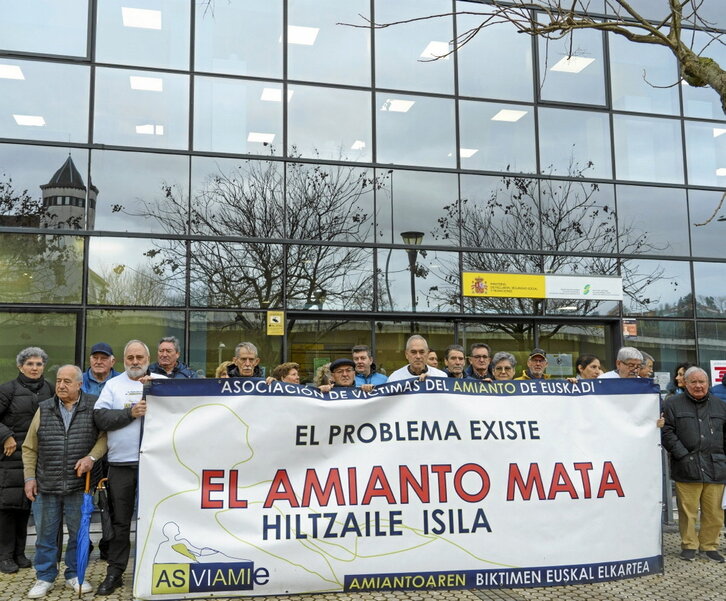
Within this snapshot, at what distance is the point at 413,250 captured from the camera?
12.0 m

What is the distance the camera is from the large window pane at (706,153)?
13.8m

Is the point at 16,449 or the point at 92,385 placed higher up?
the point at 92,385

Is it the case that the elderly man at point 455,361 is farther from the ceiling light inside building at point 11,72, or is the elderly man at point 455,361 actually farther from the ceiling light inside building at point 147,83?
the ceiling light inside building at point 11,72

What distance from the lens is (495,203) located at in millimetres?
12594

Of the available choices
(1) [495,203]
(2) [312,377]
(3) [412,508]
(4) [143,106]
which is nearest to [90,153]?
(4) [143,106]

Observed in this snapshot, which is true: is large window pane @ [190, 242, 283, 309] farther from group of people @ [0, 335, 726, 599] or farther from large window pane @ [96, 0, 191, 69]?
group of people @ [0, 335, 726, 599]

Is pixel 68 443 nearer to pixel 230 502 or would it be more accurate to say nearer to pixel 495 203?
pixel 230 502

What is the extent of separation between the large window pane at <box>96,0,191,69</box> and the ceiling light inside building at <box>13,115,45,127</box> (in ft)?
4.52

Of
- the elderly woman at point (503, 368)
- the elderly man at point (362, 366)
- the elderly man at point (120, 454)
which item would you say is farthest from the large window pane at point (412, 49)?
the elderly man at point (120, 454)

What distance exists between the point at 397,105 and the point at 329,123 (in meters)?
1.32

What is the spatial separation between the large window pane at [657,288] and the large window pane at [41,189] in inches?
371

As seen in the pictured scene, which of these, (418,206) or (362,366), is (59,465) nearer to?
(362,366)

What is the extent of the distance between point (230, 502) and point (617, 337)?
9.74 m

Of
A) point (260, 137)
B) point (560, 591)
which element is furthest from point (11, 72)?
point (560, 591)
